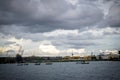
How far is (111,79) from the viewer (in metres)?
76.8

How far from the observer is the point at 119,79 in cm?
7469

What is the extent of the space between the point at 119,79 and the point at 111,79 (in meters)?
3.22

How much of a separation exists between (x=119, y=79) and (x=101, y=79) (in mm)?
6688

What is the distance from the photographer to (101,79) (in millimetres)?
77250

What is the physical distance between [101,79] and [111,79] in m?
3.75
